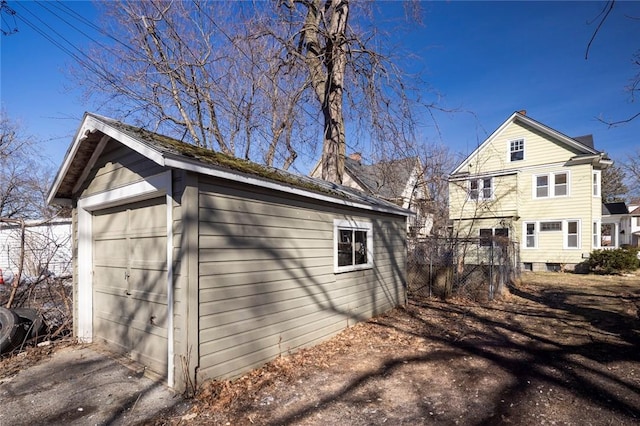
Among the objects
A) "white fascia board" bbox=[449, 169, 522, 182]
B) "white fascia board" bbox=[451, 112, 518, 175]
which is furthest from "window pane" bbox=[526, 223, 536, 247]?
"white fascia board" bbox=[451, 112, 518, 175]

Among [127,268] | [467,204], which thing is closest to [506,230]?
[467,204]

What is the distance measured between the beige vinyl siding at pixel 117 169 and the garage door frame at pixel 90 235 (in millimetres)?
105

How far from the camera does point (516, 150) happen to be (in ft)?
61.9

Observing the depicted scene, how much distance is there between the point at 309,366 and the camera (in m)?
4.93

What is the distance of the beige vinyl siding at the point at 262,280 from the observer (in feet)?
13.4

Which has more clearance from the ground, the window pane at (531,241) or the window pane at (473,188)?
the window pane at (473,188)

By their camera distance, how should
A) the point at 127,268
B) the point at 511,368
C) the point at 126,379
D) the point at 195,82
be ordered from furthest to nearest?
the point at 195,82
the point at 127,268
the point at 511,368
the point at 126,379

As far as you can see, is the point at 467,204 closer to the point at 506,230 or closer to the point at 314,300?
the point at 506,230

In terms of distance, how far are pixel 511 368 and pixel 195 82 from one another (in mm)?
14588

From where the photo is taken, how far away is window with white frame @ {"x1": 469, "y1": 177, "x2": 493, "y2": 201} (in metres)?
19.2

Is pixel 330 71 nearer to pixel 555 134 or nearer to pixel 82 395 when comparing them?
pixel 82 395

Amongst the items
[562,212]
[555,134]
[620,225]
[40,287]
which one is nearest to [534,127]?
[555,134]

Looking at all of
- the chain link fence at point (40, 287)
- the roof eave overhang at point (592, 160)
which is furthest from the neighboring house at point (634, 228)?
the chain link fence at point (40, 287)

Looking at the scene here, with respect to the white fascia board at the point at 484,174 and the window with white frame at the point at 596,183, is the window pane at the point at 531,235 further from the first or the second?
the window with white frame at the point at 596,183
